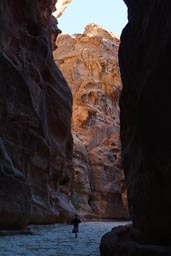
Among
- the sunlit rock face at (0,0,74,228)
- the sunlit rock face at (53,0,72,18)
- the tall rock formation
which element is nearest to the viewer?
the tall rock formation

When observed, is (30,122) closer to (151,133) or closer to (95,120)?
(151,133)

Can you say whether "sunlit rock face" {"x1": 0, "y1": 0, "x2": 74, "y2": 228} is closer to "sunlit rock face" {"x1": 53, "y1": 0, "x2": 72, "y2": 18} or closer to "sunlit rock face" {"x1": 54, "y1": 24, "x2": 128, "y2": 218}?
"sunlit rock face" {"x1": 54, "y1": 24, "x2": 128, "y2": 218}

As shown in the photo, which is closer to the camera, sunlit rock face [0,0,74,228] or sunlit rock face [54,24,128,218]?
sunlit rock face [0,0,74,228]

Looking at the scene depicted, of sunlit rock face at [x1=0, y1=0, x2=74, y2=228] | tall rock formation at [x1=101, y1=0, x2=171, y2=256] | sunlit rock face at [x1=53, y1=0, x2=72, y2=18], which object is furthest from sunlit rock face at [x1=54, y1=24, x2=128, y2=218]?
tall rock formation at [x1=101, y1=0, x2=171, y2=256]

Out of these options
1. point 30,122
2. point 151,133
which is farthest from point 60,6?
point 151,133

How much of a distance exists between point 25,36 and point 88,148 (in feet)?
73.8

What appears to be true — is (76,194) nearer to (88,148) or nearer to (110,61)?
(88,148)

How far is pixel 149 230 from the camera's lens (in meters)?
5.43

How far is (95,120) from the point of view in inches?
1741

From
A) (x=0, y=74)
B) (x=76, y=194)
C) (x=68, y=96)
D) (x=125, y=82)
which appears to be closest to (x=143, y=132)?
(x=125, y=82)

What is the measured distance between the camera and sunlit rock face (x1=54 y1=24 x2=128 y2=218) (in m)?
34.8

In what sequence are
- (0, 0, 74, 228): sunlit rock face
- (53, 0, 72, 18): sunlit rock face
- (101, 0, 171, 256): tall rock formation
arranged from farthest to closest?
(53, 0, 72, 18): sunlit rock face
(0, 0, 74, 228): sunlit rock face
(101, 0, 171, 256): tall rock formation

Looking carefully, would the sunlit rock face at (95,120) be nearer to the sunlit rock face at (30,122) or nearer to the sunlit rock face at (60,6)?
the sunlit rock face at (60,6)

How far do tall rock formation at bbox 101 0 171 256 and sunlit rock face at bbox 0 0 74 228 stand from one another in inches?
262
